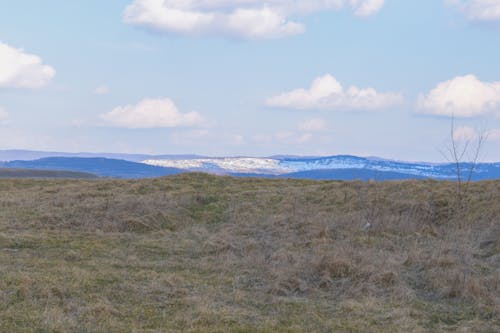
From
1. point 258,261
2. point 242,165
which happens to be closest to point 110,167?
point 242,165

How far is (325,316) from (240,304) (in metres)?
1.32

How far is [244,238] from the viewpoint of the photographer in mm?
13922

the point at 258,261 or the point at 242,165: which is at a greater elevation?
the point at 242,165

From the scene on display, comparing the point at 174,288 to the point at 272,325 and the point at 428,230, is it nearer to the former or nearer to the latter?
the point at 272,325

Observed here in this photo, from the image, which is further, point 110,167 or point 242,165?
point 110,167

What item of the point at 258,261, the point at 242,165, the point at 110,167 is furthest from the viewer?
the point at 110,167

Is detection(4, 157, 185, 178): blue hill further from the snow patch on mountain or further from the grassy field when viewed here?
the grassy field

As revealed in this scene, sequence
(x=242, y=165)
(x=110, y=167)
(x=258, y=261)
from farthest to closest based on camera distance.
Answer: (x=110, y=167)
(x=242, y=165)
(x=258, y=261)

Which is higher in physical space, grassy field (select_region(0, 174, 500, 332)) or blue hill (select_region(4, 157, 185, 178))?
grassy field (select_region(0, 174, 500, 332))

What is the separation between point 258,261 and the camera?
35.1 feet

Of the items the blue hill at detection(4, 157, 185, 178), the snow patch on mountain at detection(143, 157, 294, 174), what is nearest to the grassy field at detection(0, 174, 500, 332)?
the snow patch on mountain at detection(143, 157, 294, 174)

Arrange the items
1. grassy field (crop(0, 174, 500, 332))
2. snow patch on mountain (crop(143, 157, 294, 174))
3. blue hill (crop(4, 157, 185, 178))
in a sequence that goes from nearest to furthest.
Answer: grassy field (crop(0, 174, 500, 332)), snow patch on mountain (crop(143, 157, 294, 174)), blue hill (crop(4, 157, 185, 178))

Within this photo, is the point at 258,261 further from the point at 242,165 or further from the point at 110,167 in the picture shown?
the point at 110,167

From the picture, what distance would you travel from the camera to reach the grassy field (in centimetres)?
723
